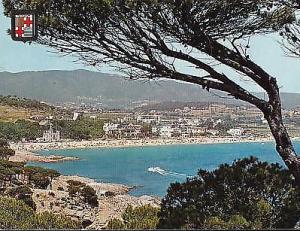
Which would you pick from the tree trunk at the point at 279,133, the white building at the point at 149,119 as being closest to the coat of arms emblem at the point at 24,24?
the tree trunk at the point at 279,133

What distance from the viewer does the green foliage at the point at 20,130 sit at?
68000 mm

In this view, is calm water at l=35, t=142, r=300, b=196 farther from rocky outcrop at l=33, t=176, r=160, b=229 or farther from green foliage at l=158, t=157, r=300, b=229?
green foliage at l=158, t=157, r=300, b=229

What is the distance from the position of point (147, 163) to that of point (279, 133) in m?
62.3

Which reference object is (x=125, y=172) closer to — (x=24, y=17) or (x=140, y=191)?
(x=140, y=191)

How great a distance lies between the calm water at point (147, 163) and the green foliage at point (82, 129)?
233 cm

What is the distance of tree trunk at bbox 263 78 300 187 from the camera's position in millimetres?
5484

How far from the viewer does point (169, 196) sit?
5793 millimetres

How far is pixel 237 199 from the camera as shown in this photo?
545 cm

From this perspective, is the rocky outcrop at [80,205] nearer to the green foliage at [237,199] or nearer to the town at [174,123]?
the green foliage at [237,199]

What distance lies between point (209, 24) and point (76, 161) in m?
66.3

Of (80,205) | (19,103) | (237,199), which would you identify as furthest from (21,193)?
(19,103)

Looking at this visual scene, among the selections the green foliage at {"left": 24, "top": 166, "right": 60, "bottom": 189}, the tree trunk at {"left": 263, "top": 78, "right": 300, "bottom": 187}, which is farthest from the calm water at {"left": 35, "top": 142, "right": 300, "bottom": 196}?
the tree trunk at {"left": 263, "top": 78, "right": 300, "bottom": 187}

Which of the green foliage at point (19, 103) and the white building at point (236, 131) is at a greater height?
the green foliage at point (19, 103)

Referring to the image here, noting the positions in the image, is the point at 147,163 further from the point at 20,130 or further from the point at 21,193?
the point at 21,193
